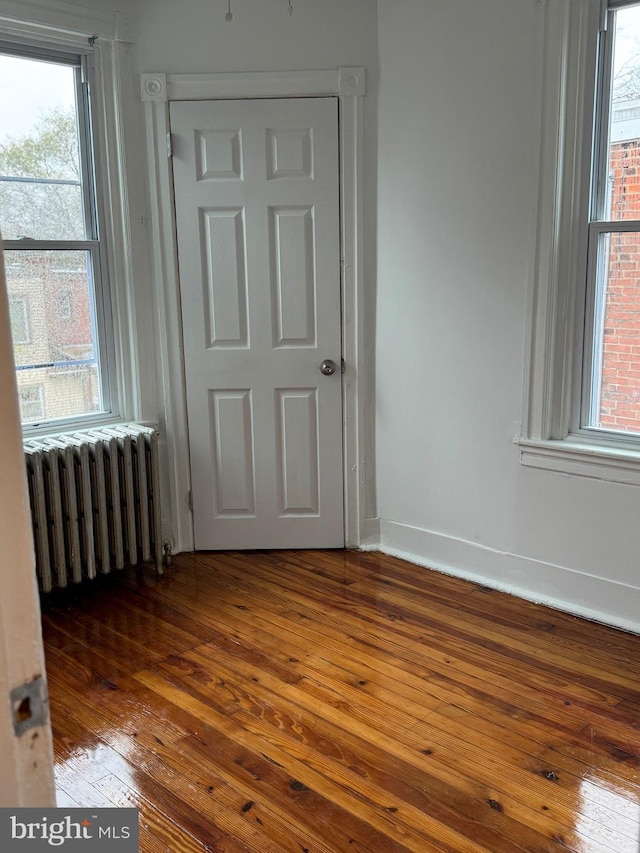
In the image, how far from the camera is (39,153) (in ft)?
11.1

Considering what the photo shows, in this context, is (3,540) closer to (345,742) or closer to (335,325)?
(345,742)

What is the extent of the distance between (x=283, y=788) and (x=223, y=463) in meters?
1.97

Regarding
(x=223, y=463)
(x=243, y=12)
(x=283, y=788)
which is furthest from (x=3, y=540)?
(x=243, y=12)

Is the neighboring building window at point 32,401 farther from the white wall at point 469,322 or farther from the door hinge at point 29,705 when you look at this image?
the door hinge at point 29,705

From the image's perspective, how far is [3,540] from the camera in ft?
1.97

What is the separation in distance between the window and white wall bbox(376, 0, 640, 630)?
1398 mm

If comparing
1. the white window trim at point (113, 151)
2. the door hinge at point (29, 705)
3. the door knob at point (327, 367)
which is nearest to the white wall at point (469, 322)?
the door knob at point (327, 367)

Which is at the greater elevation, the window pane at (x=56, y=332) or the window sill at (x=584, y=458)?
the window pane at (x=56, y=332)

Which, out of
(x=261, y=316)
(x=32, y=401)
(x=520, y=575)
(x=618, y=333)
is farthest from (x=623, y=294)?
(x=32, y=401)

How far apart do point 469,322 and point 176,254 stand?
146 centimetres

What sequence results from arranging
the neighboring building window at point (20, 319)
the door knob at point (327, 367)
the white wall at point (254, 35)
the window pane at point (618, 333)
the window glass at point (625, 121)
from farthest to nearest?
the door knob at point (327, 367) → the white wall at point (254, 35) → the neighboring building window at point (20, 319) → the window pane at point (618, 333) → the window glass at point (625, 121)

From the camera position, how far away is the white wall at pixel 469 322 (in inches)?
124

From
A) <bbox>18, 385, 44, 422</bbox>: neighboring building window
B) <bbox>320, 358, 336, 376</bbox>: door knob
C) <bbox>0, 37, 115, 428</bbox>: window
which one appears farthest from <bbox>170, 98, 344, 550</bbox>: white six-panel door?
<bbox>18, 385, 44, 422</bbox>: neighboring building window

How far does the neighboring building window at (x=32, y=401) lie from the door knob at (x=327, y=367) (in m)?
1.34
